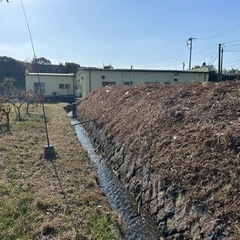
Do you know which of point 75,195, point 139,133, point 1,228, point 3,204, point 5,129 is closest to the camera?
point 1,228

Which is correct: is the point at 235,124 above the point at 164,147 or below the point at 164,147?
above

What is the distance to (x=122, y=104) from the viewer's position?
38.0ft

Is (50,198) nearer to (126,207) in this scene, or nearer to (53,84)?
(126,207)

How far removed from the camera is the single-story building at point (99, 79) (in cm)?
2677

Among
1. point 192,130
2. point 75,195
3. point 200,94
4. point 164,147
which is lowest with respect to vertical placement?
point 75,195

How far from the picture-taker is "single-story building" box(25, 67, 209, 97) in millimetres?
26766

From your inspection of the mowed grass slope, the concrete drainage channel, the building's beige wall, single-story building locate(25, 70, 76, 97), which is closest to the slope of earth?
the concrete drainage channel

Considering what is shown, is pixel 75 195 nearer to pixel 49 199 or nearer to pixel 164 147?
pixel 49 199

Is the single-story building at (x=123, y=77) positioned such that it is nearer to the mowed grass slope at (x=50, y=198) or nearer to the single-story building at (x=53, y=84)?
the single-story building at (x=53, y=84)

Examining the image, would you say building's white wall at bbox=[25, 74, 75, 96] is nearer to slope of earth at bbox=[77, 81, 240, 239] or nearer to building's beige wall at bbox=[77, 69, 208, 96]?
building's beige wall at bbox=[77, 69, 208, 96]

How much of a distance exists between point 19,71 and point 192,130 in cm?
4367

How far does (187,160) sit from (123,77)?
2362 centimetres

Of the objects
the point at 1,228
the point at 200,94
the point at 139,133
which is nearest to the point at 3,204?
the point at 1,228

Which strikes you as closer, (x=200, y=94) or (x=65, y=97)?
(x=200, y=94)
